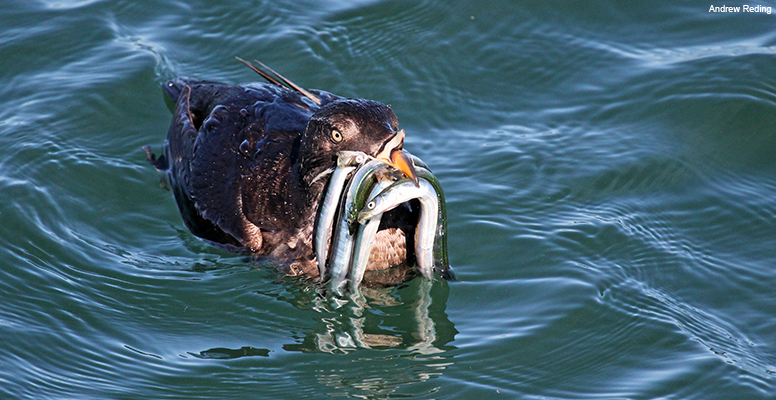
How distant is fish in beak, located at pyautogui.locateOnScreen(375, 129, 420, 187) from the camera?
4863mm

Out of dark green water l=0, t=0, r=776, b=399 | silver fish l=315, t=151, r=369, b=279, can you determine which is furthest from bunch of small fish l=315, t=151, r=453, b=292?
dark green water l=0, t=0, r=776, b=399

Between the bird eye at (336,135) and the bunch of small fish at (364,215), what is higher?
the bird eye at (336,135)

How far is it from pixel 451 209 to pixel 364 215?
1.60m

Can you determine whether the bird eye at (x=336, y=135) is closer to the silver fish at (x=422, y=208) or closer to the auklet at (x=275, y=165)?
the auklet at (x=275, y=165)

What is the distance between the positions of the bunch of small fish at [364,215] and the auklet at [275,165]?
0.34ft

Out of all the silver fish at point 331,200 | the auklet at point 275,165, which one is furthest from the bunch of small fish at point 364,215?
the auklet at point 275,165

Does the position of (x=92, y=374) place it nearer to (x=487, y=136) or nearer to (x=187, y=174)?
(x=187, y=174)

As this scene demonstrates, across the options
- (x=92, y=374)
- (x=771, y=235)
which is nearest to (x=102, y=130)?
(x=92, y=374)

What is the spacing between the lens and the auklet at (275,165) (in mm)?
5148

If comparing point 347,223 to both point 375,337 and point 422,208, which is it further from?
point 375,337

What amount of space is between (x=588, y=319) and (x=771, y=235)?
5.58 feet

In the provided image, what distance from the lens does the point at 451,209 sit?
6.40m

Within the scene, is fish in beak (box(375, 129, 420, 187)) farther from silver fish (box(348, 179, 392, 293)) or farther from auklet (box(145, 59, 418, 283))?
silver fish (box(348, 179, 392, 293))

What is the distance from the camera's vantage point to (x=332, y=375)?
4887mm
